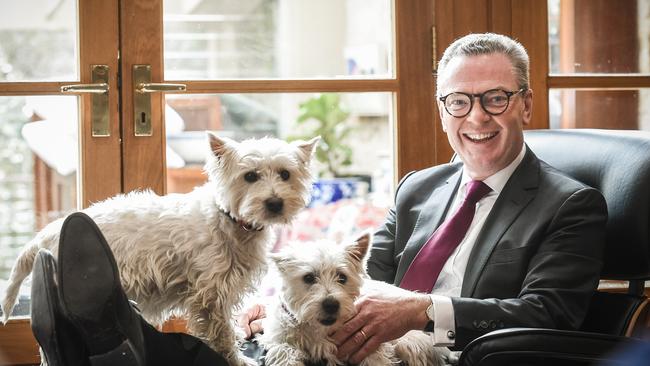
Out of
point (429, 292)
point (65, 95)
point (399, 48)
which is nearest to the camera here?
point (429, 292)

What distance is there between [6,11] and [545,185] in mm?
1849

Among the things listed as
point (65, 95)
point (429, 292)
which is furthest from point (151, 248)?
point (65, 95)

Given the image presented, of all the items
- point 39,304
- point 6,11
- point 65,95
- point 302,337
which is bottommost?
point 302,337

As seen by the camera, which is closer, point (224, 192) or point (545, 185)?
point (224, 192)

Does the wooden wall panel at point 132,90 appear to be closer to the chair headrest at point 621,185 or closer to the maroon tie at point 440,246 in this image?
the maroon tie at point 440,246

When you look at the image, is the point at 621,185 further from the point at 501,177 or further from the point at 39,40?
the point at 39,40

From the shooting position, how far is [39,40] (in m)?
2.64

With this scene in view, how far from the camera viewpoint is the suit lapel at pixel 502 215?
2.06m

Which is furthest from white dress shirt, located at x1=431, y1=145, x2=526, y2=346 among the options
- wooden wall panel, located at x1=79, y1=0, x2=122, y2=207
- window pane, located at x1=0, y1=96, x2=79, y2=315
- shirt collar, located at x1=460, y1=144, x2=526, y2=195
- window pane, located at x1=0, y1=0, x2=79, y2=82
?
window pane, located at x1=0, y1=0, x2=79, y2=82

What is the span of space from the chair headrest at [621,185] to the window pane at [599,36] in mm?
768

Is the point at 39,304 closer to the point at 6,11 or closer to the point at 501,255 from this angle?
the point at 501,255

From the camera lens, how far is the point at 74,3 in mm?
2646

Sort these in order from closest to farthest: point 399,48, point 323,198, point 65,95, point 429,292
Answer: point 429,292, point 65,95, point 399,48, point 323,198

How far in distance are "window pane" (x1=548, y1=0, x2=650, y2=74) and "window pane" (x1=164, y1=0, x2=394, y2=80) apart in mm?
638
